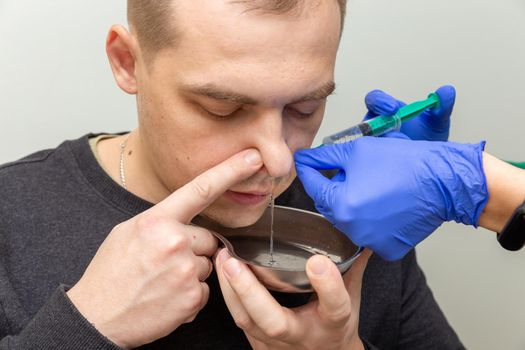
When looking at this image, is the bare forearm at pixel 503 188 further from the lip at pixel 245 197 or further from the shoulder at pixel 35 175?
the shoulder at pixel 35 175

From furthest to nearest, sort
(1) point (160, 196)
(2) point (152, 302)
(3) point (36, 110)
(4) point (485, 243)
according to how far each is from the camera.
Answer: (4) point (485, 243)
(3) point (36, 110)
(1) point (160, 196)
(2) point (152, 302)

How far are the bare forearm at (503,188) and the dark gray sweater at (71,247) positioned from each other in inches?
16.6

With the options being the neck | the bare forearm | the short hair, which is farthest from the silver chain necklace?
the bare forearm

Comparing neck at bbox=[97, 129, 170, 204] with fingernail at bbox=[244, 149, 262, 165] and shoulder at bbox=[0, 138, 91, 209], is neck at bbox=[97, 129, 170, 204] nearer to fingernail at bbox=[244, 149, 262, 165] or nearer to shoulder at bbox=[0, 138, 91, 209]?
shoulder at bbox=[0, 138, 91, 209]

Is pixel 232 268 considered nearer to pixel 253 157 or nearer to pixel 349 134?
pixel 253 157

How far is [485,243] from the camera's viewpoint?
207 cm

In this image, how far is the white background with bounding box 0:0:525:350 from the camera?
1784 mm

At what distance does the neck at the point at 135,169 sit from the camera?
147cm

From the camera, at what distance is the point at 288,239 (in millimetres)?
1404

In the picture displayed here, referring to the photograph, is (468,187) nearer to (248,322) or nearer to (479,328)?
(248,322)

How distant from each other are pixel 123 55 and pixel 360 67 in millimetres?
813

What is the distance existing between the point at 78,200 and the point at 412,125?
33.5 inches

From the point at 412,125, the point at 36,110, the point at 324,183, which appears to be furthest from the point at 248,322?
the point at 36,110

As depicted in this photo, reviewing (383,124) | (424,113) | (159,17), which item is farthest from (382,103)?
(159,17)
